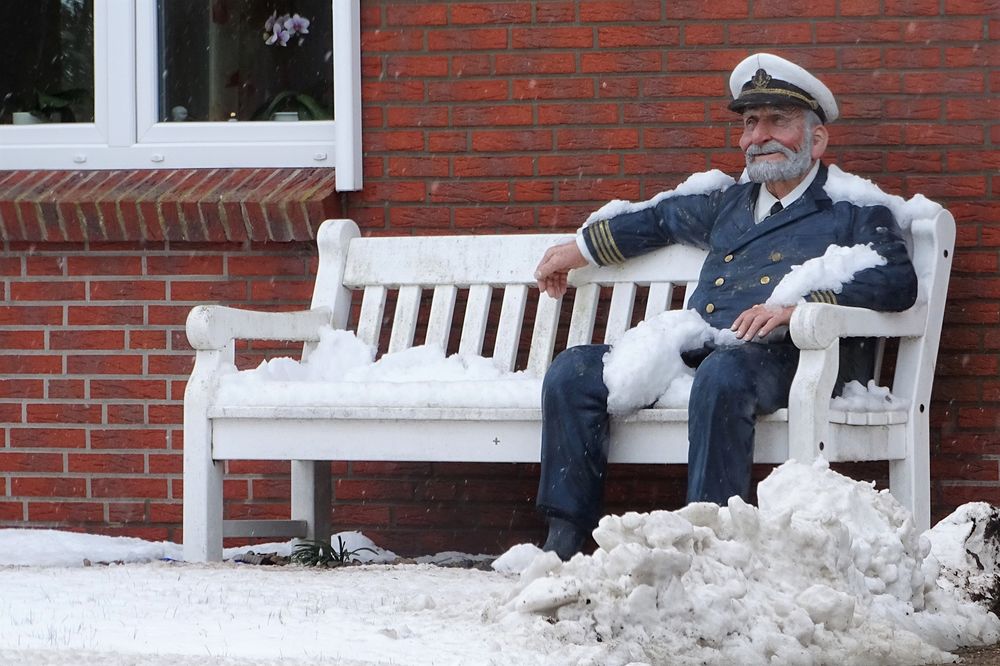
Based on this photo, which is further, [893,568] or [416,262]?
[416,262]

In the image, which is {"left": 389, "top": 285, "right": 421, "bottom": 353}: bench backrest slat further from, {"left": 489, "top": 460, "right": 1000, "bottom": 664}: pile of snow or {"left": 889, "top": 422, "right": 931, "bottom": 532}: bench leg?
{"left": 489, "top": 460, "right": 1000, "bottom": 664}: pile of snow

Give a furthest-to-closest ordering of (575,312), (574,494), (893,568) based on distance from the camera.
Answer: (575,312) → (574,494) → (893,568)

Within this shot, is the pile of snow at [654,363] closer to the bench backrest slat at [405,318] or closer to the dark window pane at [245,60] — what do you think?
the bench backrest slat at [405,318]

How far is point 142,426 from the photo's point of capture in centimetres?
555

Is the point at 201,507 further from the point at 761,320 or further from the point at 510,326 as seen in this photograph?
the point at 761,320

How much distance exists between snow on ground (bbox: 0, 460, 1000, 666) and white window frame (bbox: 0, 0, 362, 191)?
2.21 metres

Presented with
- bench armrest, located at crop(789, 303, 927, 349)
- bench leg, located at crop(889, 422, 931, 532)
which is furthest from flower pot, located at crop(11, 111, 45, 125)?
bench leg, located at crop(889, 422, 931, 532)

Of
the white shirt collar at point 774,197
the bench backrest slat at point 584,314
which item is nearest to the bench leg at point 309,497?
the bench backrest slat at point 584,314

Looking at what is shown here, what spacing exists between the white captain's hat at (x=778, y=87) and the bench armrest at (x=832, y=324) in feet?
2.24

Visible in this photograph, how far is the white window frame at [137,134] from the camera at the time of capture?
5.56 metres

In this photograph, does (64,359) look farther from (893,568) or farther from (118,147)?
(893,568)

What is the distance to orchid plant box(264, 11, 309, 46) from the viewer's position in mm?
5641

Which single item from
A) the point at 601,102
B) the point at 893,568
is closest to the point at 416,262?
the point at 601,102

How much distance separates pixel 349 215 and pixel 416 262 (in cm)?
42
